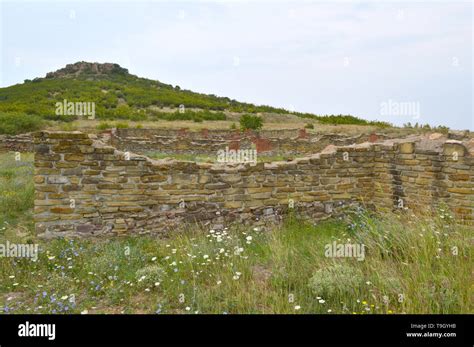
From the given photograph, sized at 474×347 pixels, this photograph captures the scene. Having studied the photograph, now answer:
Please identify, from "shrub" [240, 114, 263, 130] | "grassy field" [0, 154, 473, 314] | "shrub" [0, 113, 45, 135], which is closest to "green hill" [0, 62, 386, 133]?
"shrub" [0, 113, 45, 135]

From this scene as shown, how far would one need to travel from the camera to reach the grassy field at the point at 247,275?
3559 mm

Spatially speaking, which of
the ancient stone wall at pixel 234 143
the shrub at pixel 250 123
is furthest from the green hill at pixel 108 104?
the ancient stone wall at pixel 234 143

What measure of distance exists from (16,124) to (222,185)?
23213 millimetres

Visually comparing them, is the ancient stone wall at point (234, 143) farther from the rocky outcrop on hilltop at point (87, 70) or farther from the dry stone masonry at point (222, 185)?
the rocky outcrop on hilltop at point (87, 70)

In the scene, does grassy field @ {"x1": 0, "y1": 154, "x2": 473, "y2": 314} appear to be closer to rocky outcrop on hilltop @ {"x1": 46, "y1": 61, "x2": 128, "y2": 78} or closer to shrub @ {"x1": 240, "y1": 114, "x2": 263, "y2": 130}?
shrub @ {"x1": 240, "y1": 114, "x2": 263, "y2": 130}

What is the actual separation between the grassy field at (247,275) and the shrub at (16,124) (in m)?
20.7

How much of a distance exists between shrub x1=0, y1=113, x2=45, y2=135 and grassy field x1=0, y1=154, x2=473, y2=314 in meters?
20.7

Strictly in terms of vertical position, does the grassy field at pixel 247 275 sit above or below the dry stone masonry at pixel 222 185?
below

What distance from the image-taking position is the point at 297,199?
6977 millimetres

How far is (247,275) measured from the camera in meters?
4.27

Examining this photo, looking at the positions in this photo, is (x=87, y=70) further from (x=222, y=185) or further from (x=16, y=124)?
(x=222, y=185)

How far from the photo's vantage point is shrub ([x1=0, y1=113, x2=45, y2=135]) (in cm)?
2327

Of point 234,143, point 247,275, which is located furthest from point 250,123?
point 247,275
